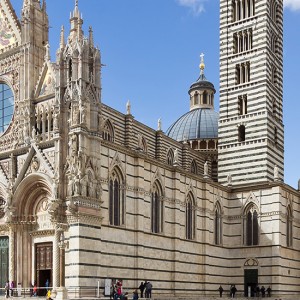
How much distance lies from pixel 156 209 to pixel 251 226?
9470 millimetres

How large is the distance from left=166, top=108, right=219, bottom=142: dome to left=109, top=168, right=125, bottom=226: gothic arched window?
70.1 feet

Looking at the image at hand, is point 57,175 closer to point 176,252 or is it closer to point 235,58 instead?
point 176,252

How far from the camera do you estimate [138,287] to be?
3331cm

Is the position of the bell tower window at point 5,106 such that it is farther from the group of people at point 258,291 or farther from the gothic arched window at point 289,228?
the gothic arched window at point 289,228

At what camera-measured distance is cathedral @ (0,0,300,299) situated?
99.3ft

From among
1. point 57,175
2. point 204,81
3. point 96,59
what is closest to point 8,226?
point 57,175

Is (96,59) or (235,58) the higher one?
(235,58)

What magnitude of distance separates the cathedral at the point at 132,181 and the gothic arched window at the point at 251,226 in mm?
85

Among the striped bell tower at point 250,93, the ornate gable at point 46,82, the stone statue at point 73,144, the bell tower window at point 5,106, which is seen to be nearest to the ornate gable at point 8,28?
the bell tower window at point 5,106

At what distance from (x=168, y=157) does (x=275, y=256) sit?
1033 centimetres

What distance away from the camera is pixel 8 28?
120 feet

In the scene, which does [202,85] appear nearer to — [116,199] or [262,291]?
[262,291]

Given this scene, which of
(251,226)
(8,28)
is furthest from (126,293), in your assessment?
(8,28)

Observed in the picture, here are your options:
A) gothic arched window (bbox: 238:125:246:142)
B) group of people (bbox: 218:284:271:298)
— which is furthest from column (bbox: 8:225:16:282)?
gothic arched window (bbox: 238:125:246:142)
